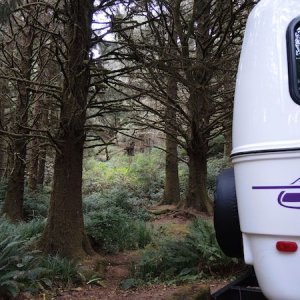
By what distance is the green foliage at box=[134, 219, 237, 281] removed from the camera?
736cm

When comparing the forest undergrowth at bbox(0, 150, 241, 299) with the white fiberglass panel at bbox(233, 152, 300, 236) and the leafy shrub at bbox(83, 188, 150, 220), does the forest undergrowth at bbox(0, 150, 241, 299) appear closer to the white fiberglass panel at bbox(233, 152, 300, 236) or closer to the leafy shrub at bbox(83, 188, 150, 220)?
the leafy shrub at bbox(83, 188, 150, 220)

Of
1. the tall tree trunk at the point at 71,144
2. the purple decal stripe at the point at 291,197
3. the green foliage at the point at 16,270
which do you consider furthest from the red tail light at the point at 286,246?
the tall tree trunk at the point at 71,144

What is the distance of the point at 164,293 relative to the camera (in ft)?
21.6

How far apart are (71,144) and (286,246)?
5.97 meters

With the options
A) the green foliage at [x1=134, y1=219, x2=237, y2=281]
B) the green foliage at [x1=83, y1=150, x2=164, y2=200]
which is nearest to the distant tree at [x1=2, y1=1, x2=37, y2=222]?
the green foliage at [x1=134, y1=219, x2=237, y2=281]

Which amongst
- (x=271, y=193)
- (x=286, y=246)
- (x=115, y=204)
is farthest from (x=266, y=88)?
(x=115, y=204)

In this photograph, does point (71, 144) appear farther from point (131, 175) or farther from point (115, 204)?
point (131, 175)

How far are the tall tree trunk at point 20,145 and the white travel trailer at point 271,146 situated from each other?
8.89 metres

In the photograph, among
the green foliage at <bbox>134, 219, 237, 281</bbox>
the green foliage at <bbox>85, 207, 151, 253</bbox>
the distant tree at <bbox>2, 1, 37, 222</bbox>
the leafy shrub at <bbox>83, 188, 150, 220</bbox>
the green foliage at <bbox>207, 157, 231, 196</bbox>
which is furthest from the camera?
the green foliage at <bbox>207, 157, 231, 196</bbox>

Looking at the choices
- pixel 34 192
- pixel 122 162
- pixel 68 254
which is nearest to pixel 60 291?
pixel 68 254

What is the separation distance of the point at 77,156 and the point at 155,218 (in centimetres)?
680

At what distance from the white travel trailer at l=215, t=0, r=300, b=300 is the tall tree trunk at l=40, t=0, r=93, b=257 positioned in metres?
5.14

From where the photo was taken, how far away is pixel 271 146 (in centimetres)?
277

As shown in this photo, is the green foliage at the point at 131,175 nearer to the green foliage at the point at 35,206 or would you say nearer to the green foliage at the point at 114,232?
the green foliage at the point at 35,206
